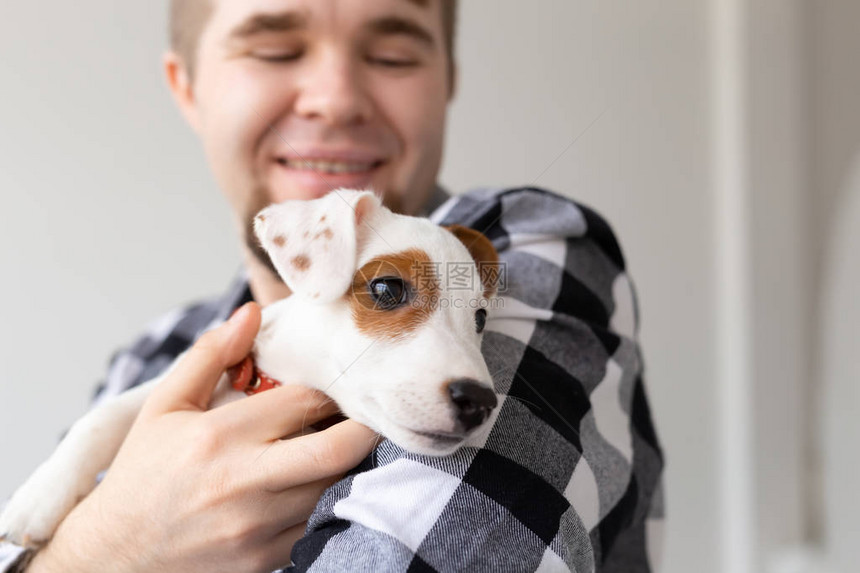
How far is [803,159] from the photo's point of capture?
5.06 ft

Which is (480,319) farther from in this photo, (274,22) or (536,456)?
(274,22)

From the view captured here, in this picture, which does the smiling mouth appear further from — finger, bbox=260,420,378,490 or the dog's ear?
finger, bbox=260,420,378,490

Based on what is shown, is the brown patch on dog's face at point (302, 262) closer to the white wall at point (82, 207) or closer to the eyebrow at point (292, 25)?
Answer: the eyebrow at point (292, 25)

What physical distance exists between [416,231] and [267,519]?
0.28 meters

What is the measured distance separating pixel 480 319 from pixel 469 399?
12 cm

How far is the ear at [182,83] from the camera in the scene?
956 mm

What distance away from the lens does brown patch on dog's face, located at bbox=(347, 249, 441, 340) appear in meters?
0.50

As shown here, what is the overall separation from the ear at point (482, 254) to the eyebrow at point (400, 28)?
11.7 inches

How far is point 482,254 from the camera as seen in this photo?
1.93ft

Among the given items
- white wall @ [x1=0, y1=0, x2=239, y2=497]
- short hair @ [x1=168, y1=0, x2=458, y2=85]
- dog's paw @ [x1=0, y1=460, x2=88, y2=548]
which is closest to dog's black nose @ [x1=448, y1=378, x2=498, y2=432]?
dog's paw @ [x1=0, y1=460, x2=88, y2=548]

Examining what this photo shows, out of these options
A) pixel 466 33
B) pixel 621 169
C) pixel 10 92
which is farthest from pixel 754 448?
pixel 10 92

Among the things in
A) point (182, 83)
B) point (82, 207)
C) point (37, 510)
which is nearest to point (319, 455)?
point (37, 510)

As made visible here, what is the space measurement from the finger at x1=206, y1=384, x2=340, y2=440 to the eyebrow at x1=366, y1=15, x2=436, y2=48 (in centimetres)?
43

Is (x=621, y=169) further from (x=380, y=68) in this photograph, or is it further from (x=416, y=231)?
(x=416, y=231)
